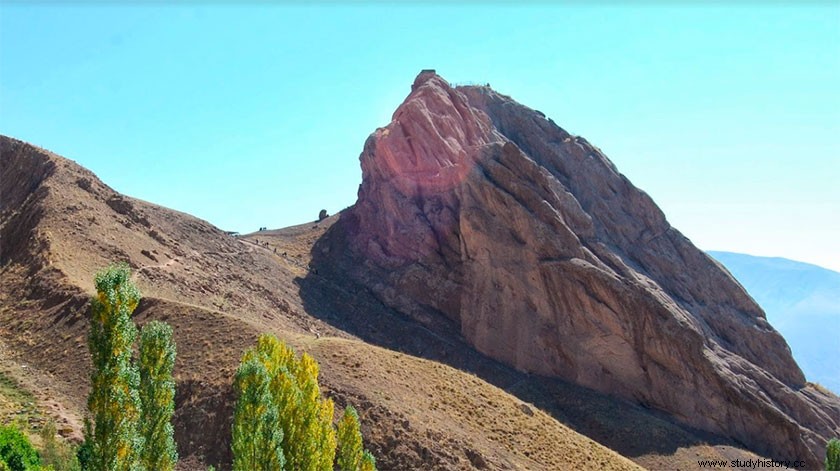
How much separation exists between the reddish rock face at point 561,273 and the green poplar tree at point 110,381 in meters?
44.6

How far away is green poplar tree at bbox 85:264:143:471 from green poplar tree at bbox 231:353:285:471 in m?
4.47

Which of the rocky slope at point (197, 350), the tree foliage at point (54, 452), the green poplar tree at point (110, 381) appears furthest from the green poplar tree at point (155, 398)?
the rocky slope at point (197, 350)

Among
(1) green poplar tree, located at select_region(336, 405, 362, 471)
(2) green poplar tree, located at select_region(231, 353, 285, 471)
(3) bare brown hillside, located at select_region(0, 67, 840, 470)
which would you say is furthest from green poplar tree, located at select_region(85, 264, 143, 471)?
(3) bare brown hillside, located at select_region(0, 67, 840, 470)

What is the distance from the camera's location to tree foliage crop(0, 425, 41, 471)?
81.9 feet

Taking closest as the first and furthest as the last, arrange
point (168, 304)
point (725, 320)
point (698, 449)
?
point (168, 304)
point (698, 449)
point (725, 320)

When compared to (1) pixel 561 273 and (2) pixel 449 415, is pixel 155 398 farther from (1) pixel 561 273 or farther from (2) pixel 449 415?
(1) pixel 561 273

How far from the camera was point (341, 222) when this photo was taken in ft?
261

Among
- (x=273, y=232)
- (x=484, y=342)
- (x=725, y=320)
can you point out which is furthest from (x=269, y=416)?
(x=273, y=232)

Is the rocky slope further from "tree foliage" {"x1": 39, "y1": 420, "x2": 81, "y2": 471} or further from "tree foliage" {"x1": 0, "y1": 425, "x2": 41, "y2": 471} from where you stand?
"tree foliage" {"x1": 0, "y1": 425, "x2": 41, "y2": 471}

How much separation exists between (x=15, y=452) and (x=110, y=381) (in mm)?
10415

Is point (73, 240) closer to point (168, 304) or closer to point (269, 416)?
point (168, 304)

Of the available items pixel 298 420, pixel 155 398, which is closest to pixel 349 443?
pixel 298 420

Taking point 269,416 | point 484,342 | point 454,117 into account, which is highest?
point 454,117

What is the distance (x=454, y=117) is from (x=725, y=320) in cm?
3513
